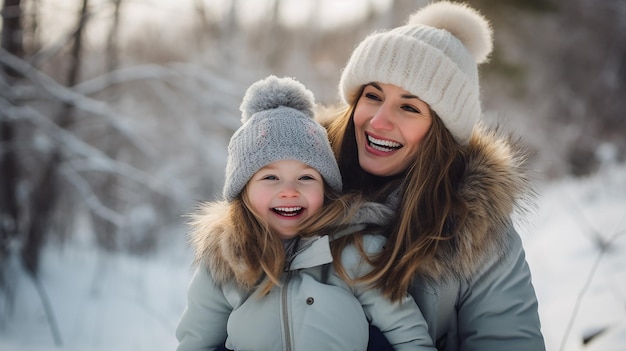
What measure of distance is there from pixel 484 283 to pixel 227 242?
3.38ft

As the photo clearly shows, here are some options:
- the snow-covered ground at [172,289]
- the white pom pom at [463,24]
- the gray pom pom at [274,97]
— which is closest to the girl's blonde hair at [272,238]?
the gray pom pom at [274,97]

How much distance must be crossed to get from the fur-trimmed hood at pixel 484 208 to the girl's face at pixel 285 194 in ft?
1.28

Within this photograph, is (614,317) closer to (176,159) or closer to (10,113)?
(10,113)

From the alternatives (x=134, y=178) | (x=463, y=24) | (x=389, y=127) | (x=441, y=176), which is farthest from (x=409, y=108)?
(x=134, y=178)

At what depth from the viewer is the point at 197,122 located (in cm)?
703

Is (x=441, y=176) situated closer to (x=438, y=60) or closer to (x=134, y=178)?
(x=438, y=60)

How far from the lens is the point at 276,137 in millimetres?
2000

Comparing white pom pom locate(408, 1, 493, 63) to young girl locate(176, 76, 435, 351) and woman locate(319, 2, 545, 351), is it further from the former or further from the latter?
young girl locate(176, 76, 435, 351)

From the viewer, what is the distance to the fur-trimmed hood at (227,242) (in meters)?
1.93

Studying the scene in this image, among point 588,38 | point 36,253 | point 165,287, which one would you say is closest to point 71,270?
point 36,253

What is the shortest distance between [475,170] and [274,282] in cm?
95

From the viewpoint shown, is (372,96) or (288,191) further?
(372,96)

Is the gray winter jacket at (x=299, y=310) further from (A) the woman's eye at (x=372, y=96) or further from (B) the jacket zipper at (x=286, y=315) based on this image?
(A) the woman's eye at (x=372, y=96)

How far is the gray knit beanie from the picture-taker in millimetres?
1989
